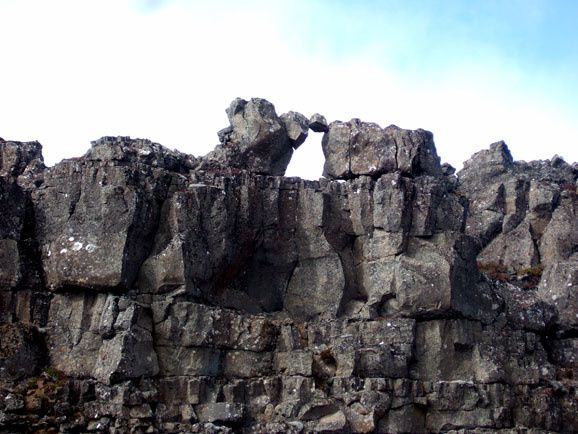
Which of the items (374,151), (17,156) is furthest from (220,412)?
(17,156)

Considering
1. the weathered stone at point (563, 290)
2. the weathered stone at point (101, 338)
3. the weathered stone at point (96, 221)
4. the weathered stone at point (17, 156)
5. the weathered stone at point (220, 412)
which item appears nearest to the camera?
the weathered stone at point (101, 338)

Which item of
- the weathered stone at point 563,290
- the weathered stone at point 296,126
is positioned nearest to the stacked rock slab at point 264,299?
the weathered stone at point 563,290

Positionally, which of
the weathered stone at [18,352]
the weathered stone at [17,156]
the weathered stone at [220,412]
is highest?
the weathered stone at [17,156]

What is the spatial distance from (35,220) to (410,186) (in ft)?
48.0

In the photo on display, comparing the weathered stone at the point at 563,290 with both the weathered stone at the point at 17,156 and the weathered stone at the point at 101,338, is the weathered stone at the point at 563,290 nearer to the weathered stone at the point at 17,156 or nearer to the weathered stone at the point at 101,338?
the weathered stone at the point at 101,338

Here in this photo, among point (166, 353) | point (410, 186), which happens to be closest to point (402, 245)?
point (410, 186)

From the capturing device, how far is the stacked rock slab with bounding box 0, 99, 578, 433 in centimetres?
3959

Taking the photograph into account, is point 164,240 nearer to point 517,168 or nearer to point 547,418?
point 547,418

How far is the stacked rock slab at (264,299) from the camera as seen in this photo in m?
39.6

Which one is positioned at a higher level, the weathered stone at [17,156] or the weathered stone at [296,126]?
the weathered stone at [296,126]

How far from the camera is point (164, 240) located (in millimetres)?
41938

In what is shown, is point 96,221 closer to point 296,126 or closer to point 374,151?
point 296,126

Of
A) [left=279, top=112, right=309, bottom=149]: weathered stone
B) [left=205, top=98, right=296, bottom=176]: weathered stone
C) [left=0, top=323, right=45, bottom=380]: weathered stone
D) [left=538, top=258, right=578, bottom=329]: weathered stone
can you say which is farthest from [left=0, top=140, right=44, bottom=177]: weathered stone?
[left=538, top=258, right=578, bottom=329]: weathered stone

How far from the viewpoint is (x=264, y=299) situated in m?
45.1
